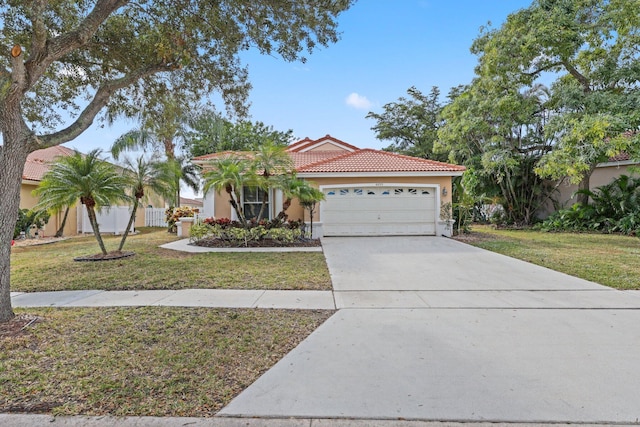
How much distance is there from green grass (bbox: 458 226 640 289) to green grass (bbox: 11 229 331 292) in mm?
5640

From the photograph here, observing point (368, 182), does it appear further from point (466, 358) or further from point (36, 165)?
point (36, 165)

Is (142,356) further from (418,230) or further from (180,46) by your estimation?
(418,230)

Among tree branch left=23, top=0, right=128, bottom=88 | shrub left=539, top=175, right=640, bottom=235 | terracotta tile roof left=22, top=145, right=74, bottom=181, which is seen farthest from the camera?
terracotta tile roof left=22, top=145, right=74, bottom=181

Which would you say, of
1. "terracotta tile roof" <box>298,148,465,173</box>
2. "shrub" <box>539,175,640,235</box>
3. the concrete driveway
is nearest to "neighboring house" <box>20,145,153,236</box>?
"terracotta tile roof" <box>298,148,465,173</box>

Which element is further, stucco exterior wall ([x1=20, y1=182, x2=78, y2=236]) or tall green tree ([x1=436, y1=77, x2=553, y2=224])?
tall green tree ([x1=436, y1=77, x2=553, y2=224])

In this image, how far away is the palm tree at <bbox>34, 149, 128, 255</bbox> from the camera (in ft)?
27.8

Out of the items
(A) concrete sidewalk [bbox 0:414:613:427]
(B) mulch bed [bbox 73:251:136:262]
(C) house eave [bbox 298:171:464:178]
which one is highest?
(C) house eave [bbox 298:171:464:178]

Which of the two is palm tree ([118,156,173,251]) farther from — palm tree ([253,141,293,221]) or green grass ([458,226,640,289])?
green grass ([458,226,640,289])

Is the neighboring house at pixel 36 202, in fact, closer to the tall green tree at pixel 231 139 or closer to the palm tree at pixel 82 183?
the palm tree at pixel 82 183

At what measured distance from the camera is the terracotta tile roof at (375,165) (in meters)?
13.9

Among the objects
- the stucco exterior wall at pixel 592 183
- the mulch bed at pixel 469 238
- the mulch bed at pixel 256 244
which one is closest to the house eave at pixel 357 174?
the mulch bed at pixel 469 238

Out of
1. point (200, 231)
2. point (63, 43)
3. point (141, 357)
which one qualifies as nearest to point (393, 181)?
point (200, 231)

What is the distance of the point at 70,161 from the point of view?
8.63 metres

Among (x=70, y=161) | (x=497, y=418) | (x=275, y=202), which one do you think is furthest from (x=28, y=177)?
(x=497, y=418)
